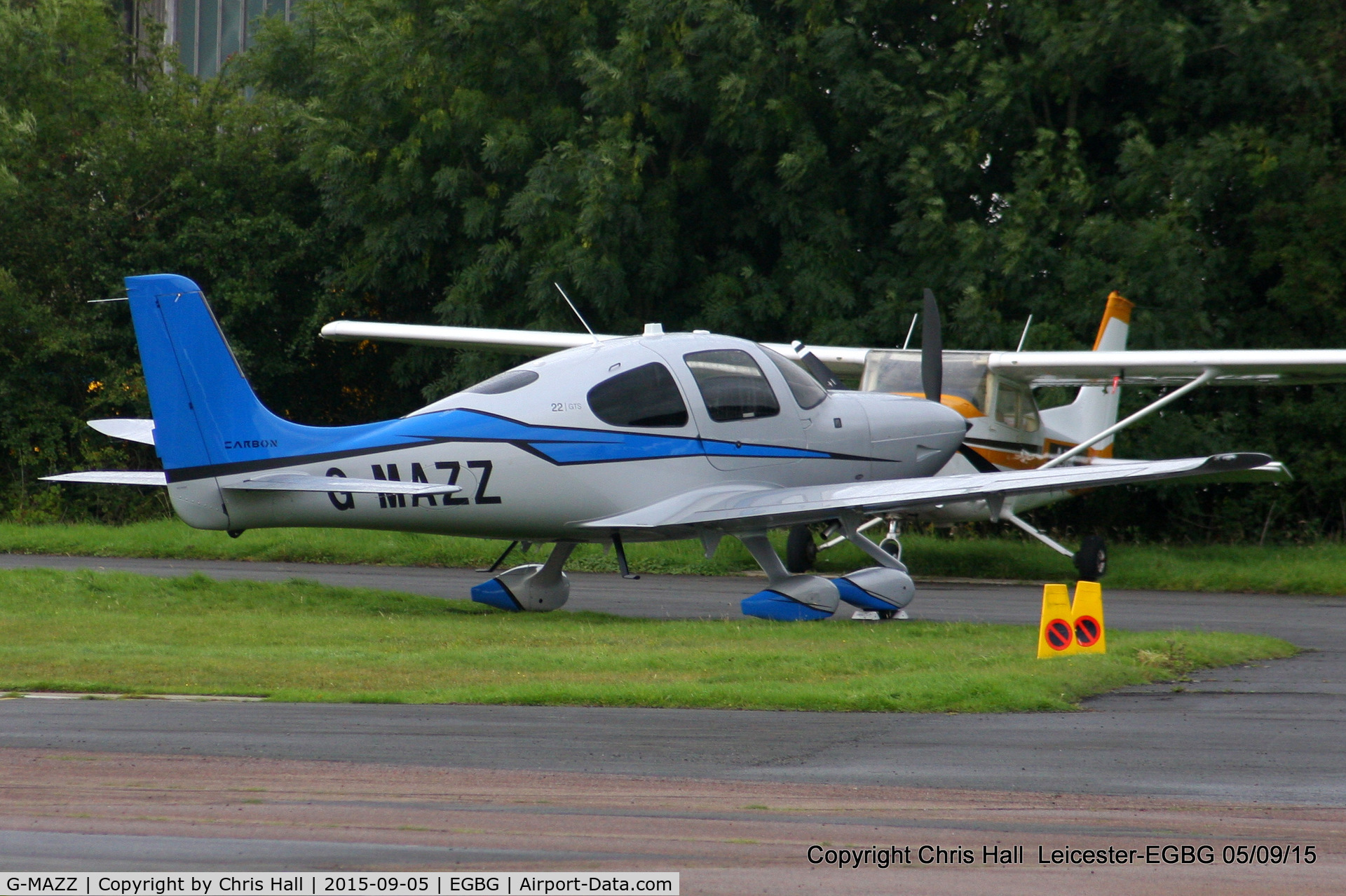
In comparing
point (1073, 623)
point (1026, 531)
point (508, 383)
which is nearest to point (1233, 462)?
point (1073, 623)

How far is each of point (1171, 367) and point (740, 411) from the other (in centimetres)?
758

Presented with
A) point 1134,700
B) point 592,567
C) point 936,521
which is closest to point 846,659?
point 1134,700

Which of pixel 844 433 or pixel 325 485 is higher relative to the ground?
pixel 844 433

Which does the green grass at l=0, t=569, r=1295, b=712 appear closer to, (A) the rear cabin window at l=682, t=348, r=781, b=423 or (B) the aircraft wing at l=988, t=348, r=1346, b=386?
(A) the rear cabin window at l=682, t=348, r=781, b=423

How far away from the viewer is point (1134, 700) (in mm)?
7949

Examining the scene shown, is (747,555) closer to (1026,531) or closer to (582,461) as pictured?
(1026,531)

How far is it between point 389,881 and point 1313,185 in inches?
877

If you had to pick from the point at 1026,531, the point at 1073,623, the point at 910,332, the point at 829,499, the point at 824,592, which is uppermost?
the point at 910,332

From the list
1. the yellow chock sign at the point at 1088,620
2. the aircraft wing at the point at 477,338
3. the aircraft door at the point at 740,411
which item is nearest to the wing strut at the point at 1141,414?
the aircraft wing at the point at 477,338

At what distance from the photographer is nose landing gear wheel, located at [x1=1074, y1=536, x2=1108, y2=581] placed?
58.6ft

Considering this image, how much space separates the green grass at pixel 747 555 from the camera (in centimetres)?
1816

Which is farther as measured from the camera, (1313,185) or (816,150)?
(816,150)

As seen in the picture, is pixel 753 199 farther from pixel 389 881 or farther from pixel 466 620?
pixel 389 881

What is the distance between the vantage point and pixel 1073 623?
9578 millimetres
